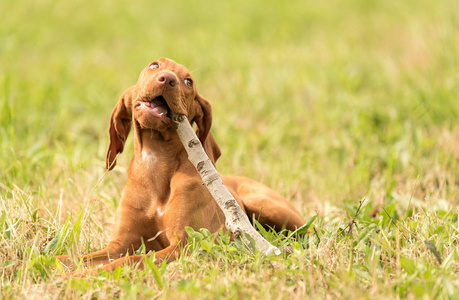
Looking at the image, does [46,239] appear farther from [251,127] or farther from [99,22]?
[99,22]

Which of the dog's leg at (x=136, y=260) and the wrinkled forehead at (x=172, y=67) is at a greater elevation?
the wrinkled forehead at (x=172, y=67)

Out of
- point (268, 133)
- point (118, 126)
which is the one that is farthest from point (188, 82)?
point (268, 133)

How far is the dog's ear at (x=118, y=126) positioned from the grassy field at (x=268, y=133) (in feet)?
1.27

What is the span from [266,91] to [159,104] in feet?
15.0

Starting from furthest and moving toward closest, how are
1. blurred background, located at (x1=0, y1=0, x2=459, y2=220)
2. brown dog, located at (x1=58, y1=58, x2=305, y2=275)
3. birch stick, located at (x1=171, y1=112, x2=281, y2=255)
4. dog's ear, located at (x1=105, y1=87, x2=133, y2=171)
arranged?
blurred background, located at (x1=0, y1=0, x2=459, y2=220) < dog's ear, located at (x1=105, y1=87, x2=133, y2=171) < brown dog, located at (x1=58, y1=58, x2=305, y2=275) < birch stick, located at (x1=171, y1=112, x2=281, y2=255)

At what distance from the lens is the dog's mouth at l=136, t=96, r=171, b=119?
345 centimetres

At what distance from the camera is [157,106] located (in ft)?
11.4

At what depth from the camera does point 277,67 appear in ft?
28.8

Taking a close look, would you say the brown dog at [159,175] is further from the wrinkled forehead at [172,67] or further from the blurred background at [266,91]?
the blurred background at [266,91]

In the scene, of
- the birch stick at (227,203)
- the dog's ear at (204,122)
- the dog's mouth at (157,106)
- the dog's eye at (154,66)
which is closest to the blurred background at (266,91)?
the dog's ear at (204,122)

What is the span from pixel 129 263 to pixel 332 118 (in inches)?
164

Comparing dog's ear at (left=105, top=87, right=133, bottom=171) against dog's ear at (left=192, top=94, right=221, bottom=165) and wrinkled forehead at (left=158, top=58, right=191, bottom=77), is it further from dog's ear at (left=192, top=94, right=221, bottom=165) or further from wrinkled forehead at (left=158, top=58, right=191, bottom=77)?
dog's ear at (left=192, top=94, right=221, bottom=165)

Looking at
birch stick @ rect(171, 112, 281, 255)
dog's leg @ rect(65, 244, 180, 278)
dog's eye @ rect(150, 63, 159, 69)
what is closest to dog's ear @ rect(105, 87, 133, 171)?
dog's eye @ rect(150, 63, 159, 69)

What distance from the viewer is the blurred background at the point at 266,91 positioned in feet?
17.5
